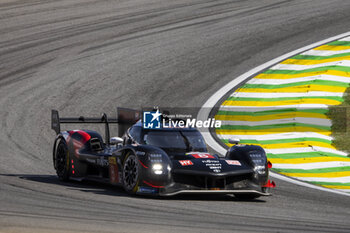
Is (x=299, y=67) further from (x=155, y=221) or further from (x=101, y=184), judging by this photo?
(x=155, y=221)

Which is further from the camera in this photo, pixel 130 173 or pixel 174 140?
pixel 174 140

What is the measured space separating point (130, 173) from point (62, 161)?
8.78 feet

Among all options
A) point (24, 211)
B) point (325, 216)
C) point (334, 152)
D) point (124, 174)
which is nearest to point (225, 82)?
point (334, 152)

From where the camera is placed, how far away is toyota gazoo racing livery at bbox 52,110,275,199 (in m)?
9.54

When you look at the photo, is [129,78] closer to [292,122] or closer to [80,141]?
[292,122]

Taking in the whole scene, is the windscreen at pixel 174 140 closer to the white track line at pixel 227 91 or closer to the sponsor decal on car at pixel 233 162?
the sponsor decal on car at pixel 233 162

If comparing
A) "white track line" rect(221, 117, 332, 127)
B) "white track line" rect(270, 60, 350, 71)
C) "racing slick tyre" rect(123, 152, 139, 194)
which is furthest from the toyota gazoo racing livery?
"white track line" rect(270, 60, 350, 71)

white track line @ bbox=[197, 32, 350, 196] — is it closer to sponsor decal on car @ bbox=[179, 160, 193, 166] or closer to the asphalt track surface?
the asphalt track surface

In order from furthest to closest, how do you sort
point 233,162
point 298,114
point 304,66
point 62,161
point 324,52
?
point 324,52
point 304,66
point 298,114
point 62,161
point 233,162

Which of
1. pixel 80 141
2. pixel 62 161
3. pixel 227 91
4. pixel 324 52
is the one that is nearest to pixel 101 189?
pixel 80 141

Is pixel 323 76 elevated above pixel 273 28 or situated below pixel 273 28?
below

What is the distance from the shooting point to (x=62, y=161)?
1223cm

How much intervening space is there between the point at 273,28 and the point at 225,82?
219 inches

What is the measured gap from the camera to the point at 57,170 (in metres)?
12.3
